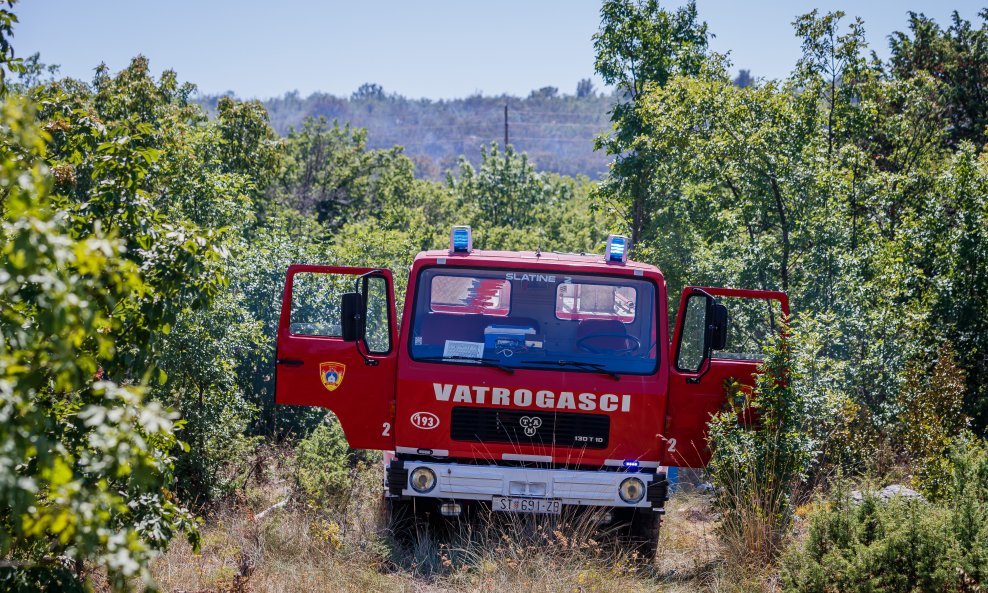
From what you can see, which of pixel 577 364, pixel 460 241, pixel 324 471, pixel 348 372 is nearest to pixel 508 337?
pixel 577 364

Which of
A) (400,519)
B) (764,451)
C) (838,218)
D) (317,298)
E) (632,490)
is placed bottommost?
(400,519)

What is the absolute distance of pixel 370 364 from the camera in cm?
629

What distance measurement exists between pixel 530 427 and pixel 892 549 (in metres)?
2.44

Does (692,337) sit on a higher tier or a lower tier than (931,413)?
higher

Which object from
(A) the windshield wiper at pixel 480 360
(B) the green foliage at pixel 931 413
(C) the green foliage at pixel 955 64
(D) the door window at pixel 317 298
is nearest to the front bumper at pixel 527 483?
(A) the windshield wiper at pixel 480 360

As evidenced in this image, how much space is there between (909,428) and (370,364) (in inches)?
175

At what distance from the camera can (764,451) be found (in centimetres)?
609

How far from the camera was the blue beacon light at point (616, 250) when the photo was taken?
257 inches

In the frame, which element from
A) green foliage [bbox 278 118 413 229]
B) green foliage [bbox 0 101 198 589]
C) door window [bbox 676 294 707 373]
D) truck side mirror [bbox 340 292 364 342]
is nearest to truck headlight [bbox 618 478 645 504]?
door window [bbox 676 294 707 373]

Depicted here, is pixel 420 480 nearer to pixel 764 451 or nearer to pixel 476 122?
pixel 764 451

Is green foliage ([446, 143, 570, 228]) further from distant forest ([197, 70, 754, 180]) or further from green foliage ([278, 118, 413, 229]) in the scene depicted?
distant forest ([197, 70, 754, 180])

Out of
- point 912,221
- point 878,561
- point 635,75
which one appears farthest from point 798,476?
point 635,75

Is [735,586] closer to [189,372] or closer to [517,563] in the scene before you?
[517,563]

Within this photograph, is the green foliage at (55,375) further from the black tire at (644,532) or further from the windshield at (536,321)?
the black tire at (644,532)
